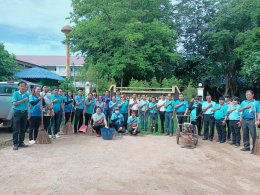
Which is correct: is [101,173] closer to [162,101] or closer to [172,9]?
[162,101]

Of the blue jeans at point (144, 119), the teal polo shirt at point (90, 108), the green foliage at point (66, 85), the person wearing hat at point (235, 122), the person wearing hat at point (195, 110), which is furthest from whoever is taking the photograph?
the green foliage at point (66, 85)

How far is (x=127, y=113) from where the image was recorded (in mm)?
13242

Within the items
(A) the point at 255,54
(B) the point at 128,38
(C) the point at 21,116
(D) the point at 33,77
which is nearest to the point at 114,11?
(B) the point at 128,38

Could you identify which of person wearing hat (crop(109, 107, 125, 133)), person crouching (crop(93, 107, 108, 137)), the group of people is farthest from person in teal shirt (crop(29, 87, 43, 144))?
person wearing hat (crop(109, 107, 125, 133))

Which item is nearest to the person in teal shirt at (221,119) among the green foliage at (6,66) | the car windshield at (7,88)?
the car windshield at (7,88)

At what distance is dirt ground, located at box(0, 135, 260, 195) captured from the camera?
5613 millimetres

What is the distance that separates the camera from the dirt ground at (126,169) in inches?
221

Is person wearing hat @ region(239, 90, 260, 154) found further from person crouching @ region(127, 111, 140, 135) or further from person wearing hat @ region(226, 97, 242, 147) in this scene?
person crouching @ region(127, 111, 140, 135)

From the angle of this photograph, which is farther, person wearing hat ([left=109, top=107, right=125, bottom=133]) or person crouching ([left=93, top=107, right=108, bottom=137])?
person wearing hat ([left=109, top=107, right=125, bottom=133])

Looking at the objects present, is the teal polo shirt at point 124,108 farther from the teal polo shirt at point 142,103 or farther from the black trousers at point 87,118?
the black trousers at point 87,118

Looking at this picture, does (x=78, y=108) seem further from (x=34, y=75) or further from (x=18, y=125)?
(x=34, y=75)

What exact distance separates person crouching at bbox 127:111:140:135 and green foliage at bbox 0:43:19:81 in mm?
12765

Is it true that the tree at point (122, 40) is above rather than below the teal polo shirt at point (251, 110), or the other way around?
above

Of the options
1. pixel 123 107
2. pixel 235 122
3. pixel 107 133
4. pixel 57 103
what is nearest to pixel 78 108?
pixel 57 103
